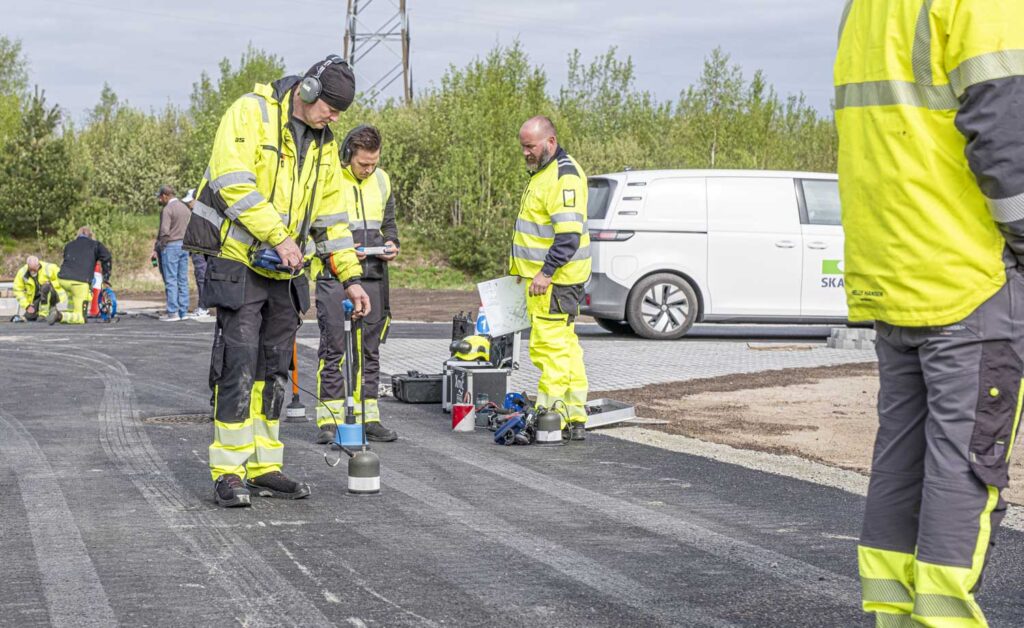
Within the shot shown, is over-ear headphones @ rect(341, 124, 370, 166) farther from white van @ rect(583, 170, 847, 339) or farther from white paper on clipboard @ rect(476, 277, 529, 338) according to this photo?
white van @ rect(583, 170, 847, 339)

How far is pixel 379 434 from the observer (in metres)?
8.96

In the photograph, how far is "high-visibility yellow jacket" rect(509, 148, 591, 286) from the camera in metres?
8.79

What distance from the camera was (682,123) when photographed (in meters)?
47.1

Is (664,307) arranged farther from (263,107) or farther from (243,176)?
(243,176)

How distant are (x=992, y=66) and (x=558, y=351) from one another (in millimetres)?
5840

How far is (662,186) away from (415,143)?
25429mm

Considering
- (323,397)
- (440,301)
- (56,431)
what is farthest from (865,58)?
(440,301)

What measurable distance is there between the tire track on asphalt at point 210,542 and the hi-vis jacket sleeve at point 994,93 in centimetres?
259

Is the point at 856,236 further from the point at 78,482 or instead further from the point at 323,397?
the point at 323,397

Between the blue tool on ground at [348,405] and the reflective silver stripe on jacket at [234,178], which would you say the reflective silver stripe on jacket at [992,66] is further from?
the blue tool on ground at [348,405]

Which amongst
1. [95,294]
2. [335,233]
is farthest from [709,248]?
[95,294]

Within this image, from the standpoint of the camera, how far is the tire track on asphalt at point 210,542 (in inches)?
182

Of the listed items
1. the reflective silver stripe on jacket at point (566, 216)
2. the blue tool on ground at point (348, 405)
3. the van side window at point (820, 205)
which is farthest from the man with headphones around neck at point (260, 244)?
the van side window at point (820, 205)

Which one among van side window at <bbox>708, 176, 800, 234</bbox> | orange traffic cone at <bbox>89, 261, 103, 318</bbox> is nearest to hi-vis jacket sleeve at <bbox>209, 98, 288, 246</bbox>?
van side window at <bbox>708, 176, 800, 234</bbox>
